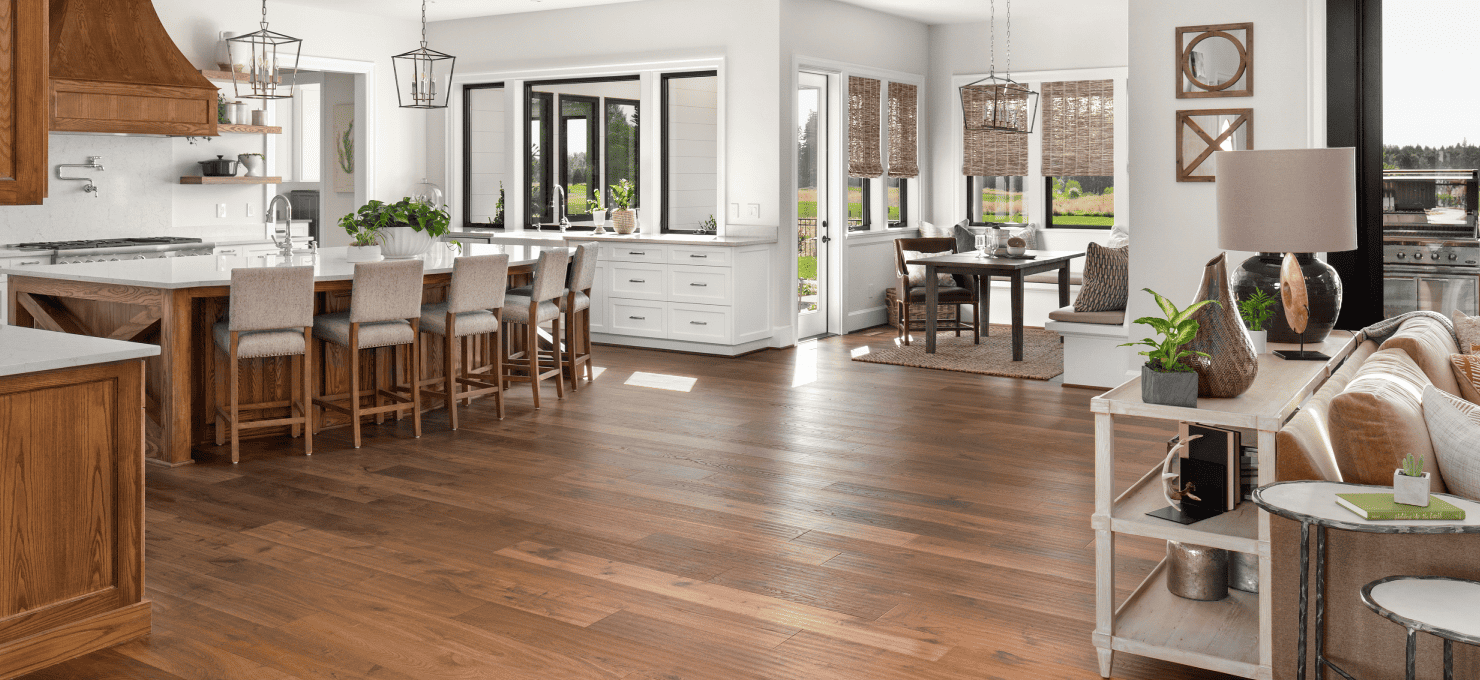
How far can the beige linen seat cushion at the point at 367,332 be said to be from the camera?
5.64m

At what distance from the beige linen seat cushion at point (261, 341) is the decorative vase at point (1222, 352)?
4.05 m

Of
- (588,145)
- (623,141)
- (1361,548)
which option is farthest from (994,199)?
(1361,548)

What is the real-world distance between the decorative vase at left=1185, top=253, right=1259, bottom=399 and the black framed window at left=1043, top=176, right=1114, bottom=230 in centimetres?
754

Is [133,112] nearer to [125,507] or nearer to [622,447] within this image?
[622,447]

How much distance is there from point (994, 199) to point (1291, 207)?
7.32 metres

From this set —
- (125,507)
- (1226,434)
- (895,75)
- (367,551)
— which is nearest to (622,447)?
(367,551)

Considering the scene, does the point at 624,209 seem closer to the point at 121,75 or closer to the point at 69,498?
the point at 121,75

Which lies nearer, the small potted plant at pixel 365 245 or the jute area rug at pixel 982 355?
the small potted plant at pixel 365 245

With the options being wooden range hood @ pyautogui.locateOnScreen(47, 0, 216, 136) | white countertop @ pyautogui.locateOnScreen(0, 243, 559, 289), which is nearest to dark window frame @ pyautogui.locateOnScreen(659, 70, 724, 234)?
white countertop @ pyautogui.locateOnScreen(0, 243, 559, 289)

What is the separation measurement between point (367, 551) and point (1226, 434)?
2.71 metres

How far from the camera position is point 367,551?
157 inches

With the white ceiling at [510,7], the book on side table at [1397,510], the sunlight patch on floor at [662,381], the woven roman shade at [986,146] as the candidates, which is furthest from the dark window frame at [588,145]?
the book on side table at [1397,510]

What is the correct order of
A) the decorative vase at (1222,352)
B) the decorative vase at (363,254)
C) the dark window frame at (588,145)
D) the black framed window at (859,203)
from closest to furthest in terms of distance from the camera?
1. the decorative vase at (1222,352)
2. the decorative vase at (363,254)
3. the dark window frame at (588,145)
4. the black framed window at (859,203)

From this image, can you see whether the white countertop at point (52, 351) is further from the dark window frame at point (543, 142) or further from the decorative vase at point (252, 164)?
the dark window frame at point (543, 142)
